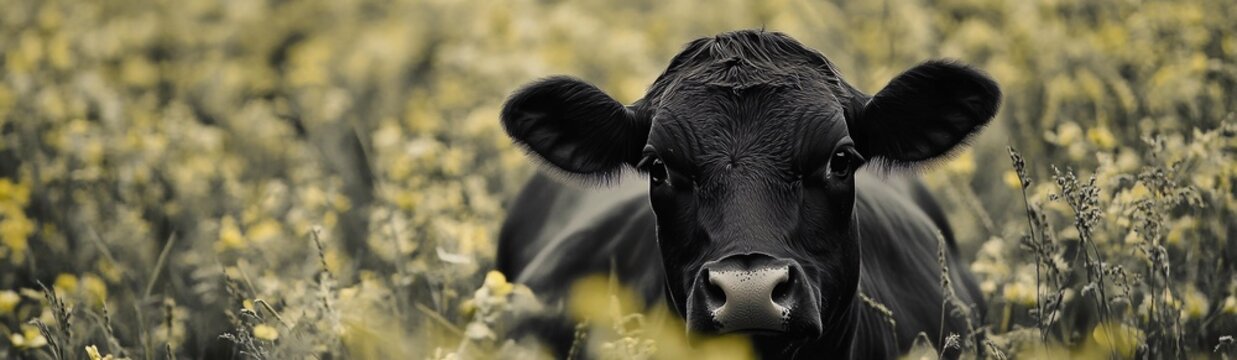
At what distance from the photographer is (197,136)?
8.32 meters

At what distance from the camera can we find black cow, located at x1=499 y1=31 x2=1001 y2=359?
3486mm

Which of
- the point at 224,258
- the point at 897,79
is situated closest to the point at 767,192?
the point at 897,79

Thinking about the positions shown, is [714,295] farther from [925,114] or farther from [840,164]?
[925,114]

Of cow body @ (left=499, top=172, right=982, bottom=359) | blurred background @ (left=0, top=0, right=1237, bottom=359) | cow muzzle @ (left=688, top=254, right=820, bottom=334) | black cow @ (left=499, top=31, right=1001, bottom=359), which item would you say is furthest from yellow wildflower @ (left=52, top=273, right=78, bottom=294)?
cow muzzle @ (left=688, top=254, right=820, bottom=334)

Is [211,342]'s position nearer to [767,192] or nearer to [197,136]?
[197,136]

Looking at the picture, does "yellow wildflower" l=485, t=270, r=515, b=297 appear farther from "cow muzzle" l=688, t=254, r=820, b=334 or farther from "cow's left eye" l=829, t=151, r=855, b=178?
"cow's left eye" l=829, t=151, r=855, b=178

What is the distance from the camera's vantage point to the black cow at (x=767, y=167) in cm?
349

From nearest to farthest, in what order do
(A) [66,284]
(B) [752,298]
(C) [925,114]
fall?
(B) [752,298], (C) [925,114], (A) [66,284]

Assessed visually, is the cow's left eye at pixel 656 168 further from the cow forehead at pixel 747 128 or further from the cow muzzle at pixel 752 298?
the cow muzzle at pixel 752 298

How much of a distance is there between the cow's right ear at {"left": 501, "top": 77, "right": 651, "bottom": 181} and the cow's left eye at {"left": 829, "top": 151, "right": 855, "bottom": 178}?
0.60 m

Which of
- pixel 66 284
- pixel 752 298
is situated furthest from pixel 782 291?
pixel 66 284

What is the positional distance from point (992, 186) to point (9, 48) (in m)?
7.70

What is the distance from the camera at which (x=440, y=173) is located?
25.6 feet

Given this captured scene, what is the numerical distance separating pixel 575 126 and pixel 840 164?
868 mm
